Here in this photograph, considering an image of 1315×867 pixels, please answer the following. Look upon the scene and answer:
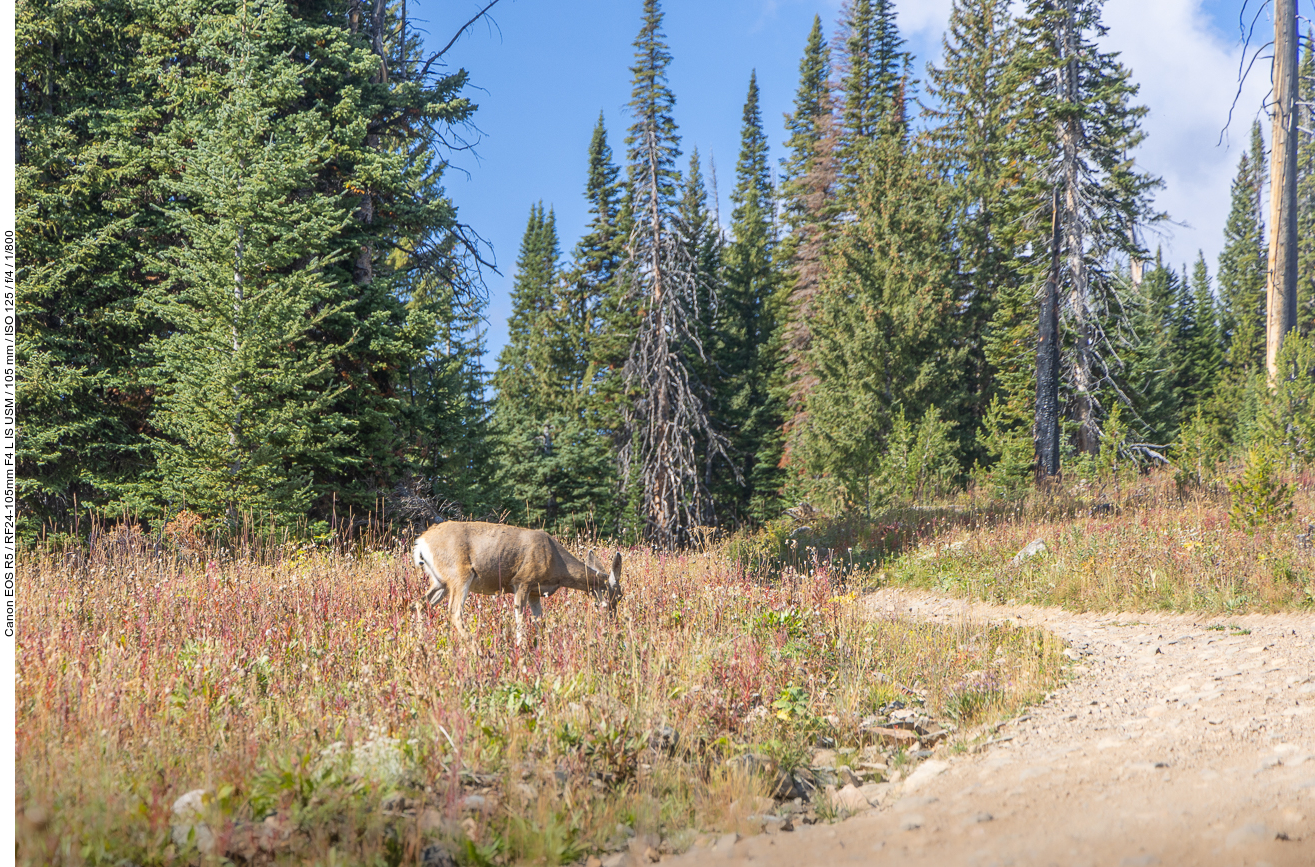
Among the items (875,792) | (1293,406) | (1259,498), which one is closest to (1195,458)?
(1293,406)

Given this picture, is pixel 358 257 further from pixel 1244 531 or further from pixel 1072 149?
pixel 1072 149

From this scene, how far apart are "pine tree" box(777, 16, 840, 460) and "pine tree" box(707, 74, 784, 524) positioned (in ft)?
3.67

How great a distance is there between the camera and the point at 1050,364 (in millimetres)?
20984

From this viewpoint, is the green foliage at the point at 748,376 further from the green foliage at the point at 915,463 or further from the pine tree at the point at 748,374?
the green foliage at the point at 915,463

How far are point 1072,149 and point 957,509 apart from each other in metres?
9.39

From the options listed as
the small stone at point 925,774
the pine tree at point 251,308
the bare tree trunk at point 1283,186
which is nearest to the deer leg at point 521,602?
the small stone at point 925,774

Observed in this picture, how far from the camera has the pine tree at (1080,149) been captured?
784 inches

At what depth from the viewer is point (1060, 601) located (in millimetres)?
11586

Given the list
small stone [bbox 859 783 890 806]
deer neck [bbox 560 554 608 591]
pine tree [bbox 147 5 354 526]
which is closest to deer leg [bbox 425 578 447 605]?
deer neck [bbox 560 554 608 591]

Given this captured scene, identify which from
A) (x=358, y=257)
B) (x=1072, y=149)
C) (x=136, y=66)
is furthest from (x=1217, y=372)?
(x=136, y=66)

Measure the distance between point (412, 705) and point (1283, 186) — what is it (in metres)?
18.8

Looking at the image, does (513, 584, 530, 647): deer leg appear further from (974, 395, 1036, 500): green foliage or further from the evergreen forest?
(974, 395, 1036, 500): green foliage

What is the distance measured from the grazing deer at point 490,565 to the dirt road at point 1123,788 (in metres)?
3.84

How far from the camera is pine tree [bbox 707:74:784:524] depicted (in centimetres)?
3134
